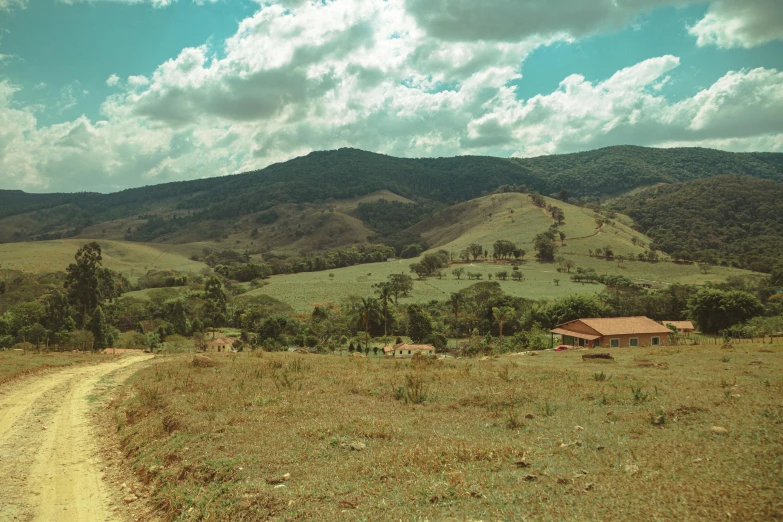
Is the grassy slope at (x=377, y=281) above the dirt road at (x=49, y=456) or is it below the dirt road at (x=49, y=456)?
below

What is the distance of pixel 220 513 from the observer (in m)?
8.16

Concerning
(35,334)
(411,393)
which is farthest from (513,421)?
(35,334)

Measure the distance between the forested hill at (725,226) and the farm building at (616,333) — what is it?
97169 mm

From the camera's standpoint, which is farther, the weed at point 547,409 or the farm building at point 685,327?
the farm building at point 685,327

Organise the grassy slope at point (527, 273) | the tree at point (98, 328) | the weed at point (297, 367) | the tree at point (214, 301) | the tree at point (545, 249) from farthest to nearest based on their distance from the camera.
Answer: the tree at point (545, 249) → the grassy slope at point (527, 273) → the tree at point (214, 301) → the tree at point (98, 328) → the weed at point (297, 367)

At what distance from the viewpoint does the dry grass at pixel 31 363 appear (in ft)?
72.8

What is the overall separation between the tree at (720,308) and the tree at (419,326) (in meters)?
35.4

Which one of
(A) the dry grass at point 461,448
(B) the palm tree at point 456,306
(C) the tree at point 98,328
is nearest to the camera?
(A) the dry grass at point 461,448

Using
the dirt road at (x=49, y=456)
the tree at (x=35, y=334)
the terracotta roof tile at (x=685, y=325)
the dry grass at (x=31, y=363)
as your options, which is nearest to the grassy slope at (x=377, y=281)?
the terracotta roof tile at (x=685, y=325)

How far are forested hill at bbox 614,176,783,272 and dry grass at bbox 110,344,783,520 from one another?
14304cm

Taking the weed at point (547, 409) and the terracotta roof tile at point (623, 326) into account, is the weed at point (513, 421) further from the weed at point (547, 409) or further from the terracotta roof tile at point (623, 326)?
the terracotta roof tile at point (623, 326)

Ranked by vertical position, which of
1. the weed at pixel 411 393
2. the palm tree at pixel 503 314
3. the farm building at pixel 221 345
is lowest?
the farm building at pixel 221 345

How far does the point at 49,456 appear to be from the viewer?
12078 mm

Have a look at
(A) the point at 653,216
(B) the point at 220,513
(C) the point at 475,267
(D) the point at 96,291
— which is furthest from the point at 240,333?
(A) the point at 653,216
